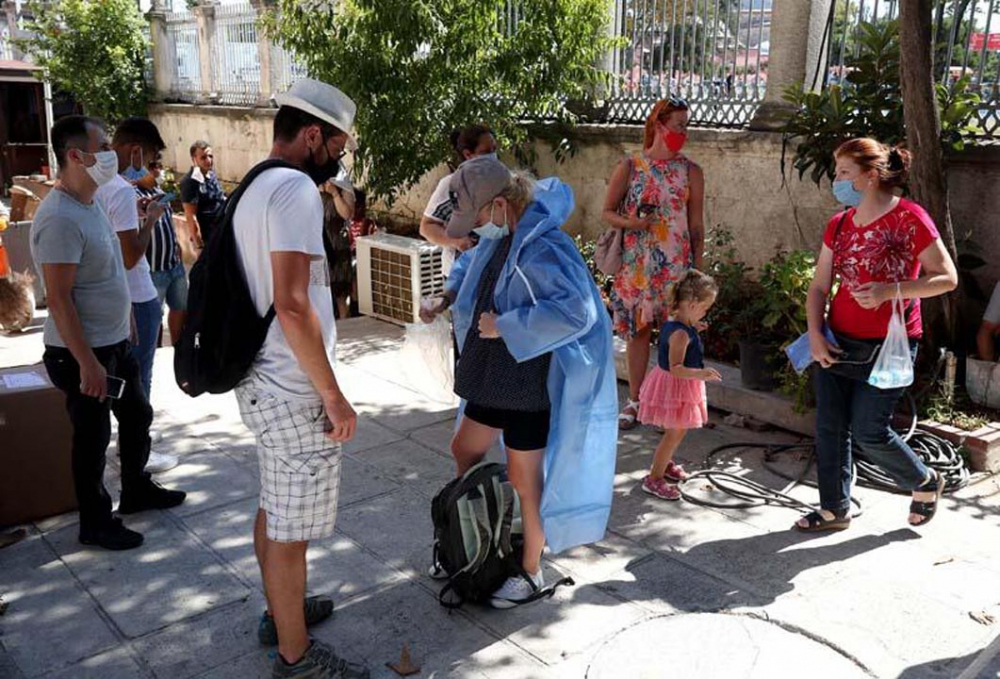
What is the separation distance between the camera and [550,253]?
130 inches

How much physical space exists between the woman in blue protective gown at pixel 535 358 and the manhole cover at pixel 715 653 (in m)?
0.44

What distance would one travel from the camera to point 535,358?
132 inches

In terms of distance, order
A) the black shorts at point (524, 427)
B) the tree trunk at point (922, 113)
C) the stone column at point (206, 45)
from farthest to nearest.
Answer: the stone column at point (206, 45) < the tree trunk at point (922, 113) < the black shorts at point (524, 427)

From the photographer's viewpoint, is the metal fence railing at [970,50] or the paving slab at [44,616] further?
the metal fence railing at [970,50]

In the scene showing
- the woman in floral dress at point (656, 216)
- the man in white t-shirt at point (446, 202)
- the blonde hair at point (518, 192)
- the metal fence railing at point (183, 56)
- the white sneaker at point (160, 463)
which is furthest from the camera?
the metal fence railing at point (183, 56)

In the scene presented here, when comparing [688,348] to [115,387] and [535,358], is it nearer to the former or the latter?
[535,358]

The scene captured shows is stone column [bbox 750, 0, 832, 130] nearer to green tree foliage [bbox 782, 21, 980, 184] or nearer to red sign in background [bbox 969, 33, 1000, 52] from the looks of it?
green tree foliage [bbox 782, 21, 980, 184]

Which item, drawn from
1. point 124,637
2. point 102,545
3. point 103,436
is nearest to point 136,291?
point 103,436

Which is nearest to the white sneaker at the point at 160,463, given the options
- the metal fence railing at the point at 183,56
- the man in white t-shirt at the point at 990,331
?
the man in white t-shirt at the point at 990,331

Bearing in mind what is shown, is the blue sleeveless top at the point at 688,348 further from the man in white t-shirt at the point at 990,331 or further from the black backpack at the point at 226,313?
the black backpack at the point at 226,313

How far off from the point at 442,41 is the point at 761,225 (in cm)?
313

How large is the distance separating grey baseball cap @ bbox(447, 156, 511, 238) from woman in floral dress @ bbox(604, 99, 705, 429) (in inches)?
86.9

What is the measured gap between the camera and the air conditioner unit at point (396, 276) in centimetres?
803

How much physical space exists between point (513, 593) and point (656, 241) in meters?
2.55
